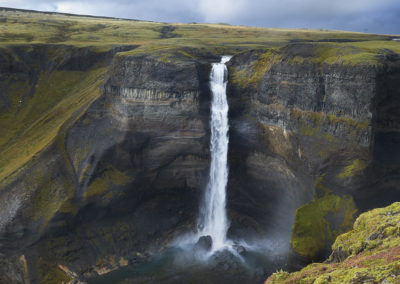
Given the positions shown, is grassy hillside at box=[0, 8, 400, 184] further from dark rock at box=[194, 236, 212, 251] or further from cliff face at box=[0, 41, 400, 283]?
dark rock at box=[194, 236, 212, 251]

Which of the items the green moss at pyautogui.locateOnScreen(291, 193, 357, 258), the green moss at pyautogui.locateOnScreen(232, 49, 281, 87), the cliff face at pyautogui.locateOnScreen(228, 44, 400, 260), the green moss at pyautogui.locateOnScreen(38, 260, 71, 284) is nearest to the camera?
the green moss at pyautogui.locateOnScreen(291, 193, 357, 258)

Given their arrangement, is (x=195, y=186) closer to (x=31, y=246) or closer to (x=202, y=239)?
(x=202, y=239)

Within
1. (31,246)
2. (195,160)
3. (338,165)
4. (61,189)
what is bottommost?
(31,246)

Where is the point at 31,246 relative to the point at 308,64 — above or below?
below

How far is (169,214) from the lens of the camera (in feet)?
187

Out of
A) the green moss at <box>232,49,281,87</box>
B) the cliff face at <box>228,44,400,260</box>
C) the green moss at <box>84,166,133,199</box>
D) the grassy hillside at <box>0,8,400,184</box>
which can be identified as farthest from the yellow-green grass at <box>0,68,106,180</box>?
the cliff face at <box>228,44,400,260</box>

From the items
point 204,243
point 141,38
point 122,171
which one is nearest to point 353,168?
point 204,243

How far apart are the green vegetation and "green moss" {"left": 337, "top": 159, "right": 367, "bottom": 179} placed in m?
15.5

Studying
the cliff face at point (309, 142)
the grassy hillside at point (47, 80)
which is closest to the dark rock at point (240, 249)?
the cliff face at point (309, 142)

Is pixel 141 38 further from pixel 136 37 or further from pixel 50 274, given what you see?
pixel 50 274

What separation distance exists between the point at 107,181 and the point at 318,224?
31.7m

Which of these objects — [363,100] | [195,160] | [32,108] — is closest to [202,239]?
[195,160]

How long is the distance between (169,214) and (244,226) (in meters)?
12.5

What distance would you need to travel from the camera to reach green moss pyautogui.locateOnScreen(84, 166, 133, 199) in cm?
5256
